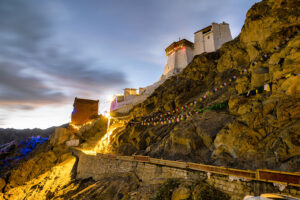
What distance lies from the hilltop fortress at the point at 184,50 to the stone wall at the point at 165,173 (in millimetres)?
27011

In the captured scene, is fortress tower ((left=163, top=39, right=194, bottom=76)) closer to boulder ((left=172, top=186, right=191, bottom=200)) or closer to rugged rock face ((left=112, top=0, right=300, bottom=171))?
rugged rock face ((left=112, top=0, right=300, bottom=171))

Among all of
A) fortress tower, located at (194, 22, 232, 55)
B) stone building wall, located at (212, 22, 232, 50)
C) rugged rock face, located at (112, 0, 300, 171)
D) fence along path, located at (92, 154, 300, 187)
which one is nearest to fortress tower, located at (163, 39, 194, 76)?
fortress tower, located at (194, 22, 232, 55)

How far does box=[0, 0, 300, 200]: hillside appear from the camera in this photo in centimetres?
1109

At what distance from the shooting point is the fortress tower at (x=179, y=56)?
1880 inches

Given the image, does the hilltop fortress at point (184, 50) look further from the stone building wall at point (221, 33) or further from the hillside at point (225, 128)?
the hillside at point (225, 128)

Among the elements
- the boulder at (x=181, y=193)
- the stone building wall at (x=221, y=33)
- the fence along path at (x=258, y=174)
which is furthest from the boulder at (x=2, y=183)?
the stone building wall at (x=221, y=33)

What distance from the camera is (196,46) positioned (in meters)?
46.7

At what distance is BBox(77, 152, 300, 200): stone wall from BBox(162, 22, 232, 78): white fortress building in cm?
3424

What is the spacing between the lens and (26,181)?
1212 inches

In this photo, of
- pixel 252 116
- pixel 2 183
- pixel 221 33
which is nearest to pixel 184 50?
pixel 221 33

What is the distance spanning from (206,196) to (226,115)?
984cm

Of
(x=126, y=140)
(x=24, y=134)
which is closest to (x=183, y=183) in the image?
(x=126, y=140)

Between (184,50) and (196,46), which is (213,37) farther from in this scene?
(184,50)

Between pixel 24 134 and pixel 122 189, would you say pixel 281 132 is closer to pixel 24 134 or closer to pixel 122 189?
pixel 122 189
